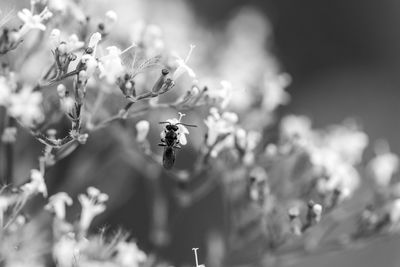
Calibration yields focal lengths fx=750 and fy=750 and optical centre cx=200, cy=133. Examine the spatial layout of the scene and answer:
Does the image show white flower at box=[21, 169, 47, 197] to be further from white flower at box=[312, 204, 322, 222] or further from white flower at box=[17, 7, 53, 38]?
white flower at box=[312, 204, 322, 222]

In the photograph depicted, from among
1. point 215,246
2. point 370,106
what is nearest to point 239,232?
point 215,246

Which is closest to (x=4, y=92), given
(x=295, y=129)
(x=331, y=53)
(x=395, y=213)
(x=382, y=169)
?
(x=295, y=129)

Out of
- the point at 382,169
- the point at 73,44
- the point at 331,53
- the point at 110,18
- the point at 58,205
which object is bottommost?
the point at 58,205

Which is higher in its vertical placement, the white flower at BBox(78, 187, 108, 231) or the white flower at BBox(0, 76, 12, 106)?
the white flower at BBox(0, 76, 12, 106)

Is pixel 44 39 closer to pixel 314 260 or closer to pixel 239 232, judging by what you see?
pixel 239 232

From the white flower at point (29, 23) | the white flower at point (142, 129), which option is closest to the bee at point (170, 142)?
the white flower at point (142, 129)

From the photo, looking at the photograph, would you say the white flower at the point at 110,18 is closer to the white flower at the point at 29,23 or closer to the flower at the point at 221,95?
the white flower at the point at 29,23

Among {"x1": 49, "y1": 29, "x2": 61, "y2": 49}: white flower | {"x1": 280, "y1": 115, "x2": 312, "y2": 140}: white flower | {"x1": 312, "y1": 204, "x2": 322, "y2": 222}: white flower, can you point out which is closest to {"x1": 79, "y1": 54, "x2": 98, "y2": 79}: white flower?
{"x1": 49, "y1": 29, "x2": 61, "y2": 49}: white flower

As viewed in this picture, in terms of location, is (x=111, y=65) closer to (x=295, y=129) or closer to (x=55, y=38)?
(x=55, y=38)
